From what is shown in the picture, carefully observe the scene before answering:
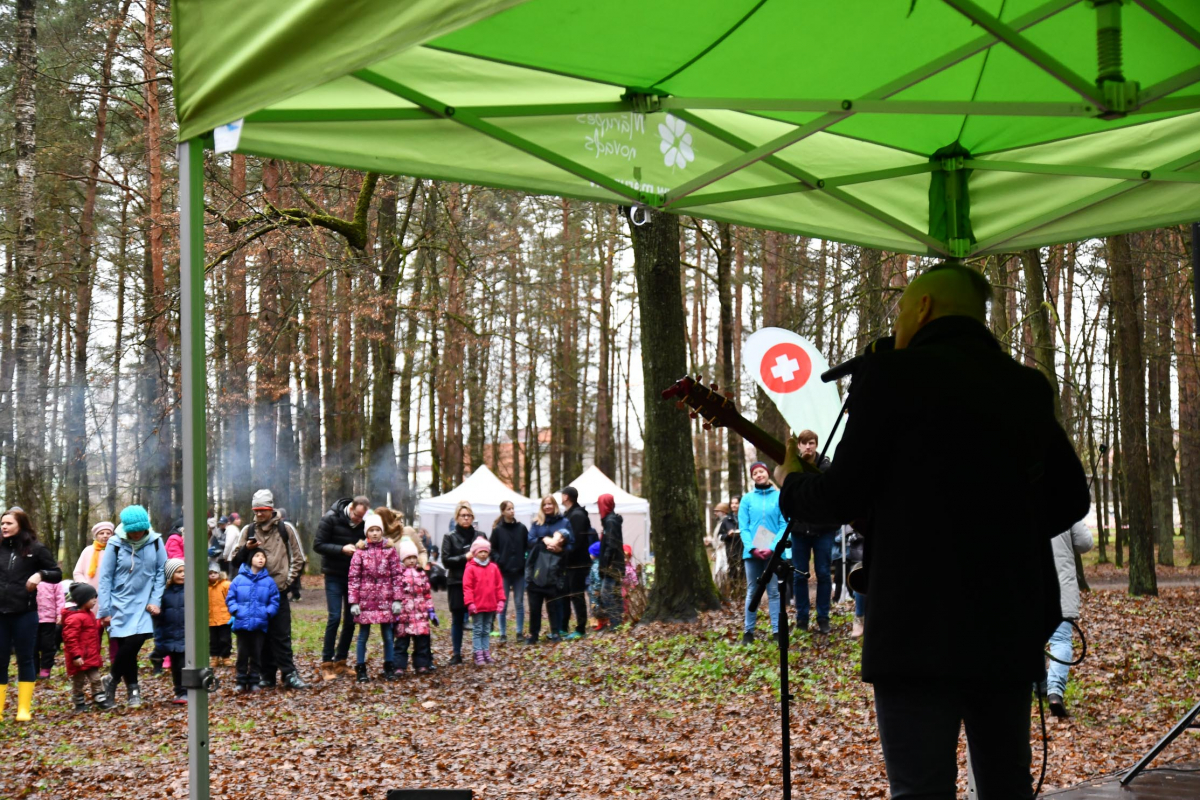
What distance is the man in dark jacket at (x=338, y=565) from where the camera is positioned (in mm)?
12156

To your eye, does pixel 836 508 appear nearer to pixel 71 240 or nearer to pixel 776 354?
pixel 776 354

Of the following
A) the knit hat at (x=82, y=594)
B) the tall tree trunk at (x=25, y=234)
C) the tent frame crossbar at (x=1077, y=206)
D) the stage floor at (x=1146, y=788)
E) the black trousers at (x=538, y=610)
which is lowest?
the black trousers at (x=538, y=610)

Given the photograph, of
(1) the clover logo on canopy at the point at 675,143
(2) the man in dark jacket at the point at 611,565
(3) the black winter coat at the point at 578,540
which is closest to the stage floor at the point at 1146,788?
(1) the clover logo on canopy at the point at 675,143

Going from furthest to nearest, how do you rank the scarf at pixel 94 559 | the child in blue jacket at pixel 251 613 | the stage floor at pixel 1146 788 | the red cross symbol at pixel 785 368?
1. the scarf at pixel 94 559
2. the child in blue jacket at pixel 251 613
3. the red cross symbol at pixel 785 368
4. the stage floor at pixel 1146 788

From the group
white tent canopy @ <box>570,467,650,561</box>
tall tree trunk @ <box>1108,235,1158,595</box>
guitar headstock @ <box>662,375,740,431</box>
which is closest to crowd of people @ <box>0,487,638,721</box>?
tall tree trunk @ <box>1108,235,1158,595</box>

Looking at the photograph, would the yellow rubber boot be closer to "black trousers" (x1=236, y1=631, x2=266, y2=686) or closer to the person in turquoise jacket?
"black trousers" (x1=236, y1=631, x2=266, y2=686)

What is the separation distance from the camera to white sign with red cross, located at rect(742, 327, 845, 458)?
7789 mm

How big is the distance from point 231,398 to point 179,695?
13607 millimetres

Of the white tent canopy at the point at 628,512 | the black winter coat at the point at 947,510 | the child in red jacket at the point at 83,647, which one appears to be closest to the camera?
the black winter coat at the point at 947,510

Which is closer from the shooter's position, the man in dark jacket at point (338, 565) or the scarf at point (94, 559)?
the scarf at point (94, 559)

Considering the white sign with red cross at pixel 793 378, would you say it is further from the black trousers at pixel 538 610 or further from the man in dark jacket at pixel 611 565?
the black trousers at pixel 538 610

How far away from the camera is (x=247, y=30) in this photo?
3070mm

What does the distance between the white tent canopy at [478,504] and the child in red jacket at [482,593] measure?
1195 centimetres

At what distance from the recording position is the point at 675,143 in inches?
182
